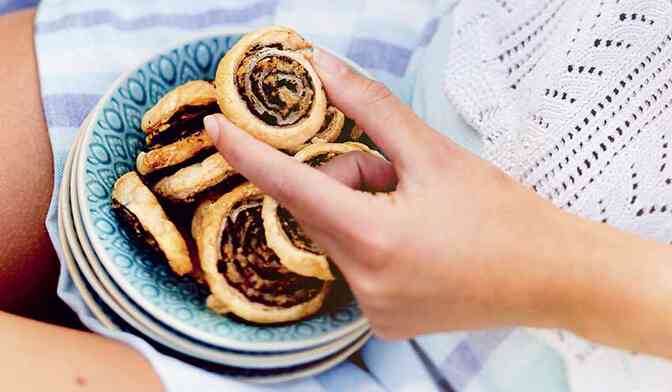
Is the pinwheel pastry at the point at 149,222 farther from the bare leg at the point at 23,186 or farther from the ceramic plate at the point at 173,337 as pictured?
the bare leg at the point at 23,186

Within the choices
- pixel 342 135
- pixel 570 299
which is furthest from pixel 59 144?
pixel 570 299

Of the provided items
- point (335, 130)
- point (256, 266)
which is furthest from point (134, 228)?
point (335, 130)

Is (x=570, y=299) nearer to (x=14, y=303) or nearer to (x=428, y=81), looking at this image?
(x=428, y=81)

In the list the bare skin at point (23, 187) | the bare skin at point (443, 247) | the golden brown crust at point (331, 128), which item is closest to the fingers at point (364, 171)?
the bare skin at point (443, 247)

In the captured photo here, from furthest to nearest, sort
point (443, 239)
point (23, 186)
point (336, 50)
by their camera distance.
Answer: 1. point (336, 50)
2. point (23, 186)
3. point (443, 239)

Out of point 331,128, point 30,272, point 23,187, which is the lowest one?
point 30,272

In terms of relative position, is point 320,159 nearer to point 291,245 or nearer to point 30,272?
point 291,245
